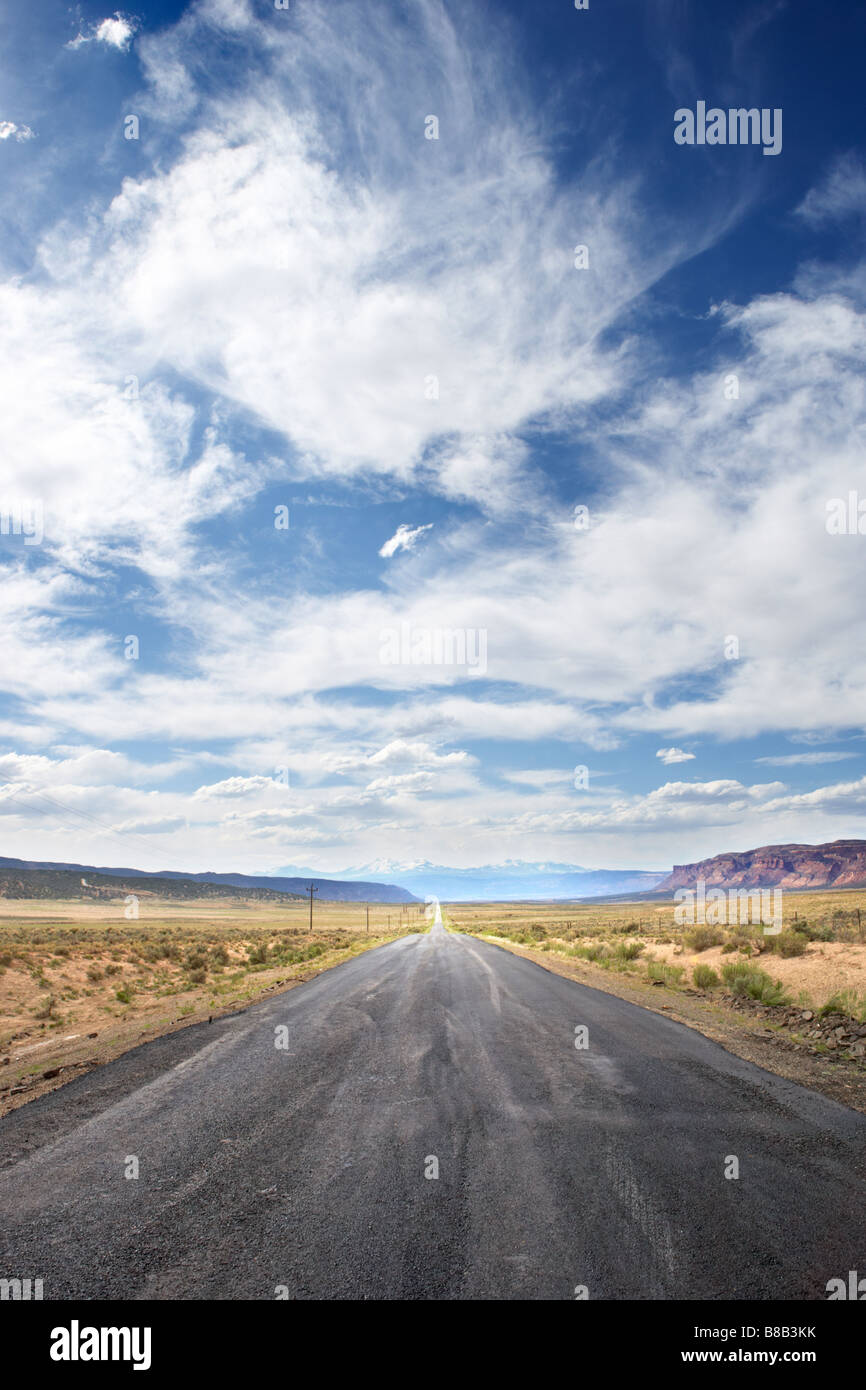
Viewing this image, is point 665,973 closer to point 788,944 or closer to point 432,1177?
point 788,944

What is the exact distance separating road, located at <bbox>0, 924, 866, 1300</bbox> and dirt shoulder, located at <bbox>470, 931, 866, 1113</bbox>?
2.04 ft

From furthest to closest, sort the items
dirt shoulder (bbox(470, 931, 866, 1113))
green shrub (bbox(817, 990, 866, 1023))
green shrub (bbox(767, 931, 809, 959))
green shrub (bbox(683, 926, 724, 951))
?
green shrub (bbox(683, 926, 724, 951)) → green shrub (bbox(767, 931, 809, 959)) → green shrub (bbox(817, 990, 866, 1023)) → dirt shoulder (bbox(470, 931, 866, 1113))

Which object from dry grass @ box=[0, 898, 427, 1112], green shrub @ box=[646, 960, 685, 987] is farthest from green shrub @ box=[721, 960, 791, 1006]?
dry grass @ box=[0, 898, 427, 1112]

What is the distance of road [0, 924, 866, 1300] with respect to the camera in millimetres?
4148

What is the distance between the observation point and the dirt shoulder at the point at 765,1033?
29.0 feet

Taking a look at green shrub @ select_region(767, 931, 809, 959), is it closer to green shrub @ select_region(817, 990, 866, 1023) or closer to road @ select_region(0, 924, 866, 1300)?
green shrub @ select_region(817, 990, 866, 1023)

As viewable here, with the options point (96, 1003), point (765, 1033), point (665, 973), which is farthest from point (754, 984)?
point (96, 1003)

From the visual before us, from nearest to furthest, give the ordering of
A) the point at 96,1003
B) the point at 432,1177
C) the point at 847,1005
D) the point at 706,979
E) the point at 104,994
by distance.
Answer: the point at 432,1177, the point at 847,1005, the point at 706,979, the point at 96,1003, the point at 104,994

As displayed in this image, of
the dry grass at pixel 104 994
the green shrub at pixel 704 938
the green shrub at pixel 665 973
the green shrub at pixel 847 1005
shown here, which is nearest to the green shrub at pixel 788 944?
the green shrub at pixel 665 973

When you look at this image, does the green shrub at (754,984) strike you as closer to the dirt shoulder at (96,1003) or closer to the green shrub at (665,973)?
the green shrub at (665,973)

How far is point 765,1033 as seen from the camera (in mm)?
12172

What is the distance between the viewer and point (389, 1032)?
1159 centimetres

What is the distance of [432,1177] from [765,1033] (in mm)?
9379
